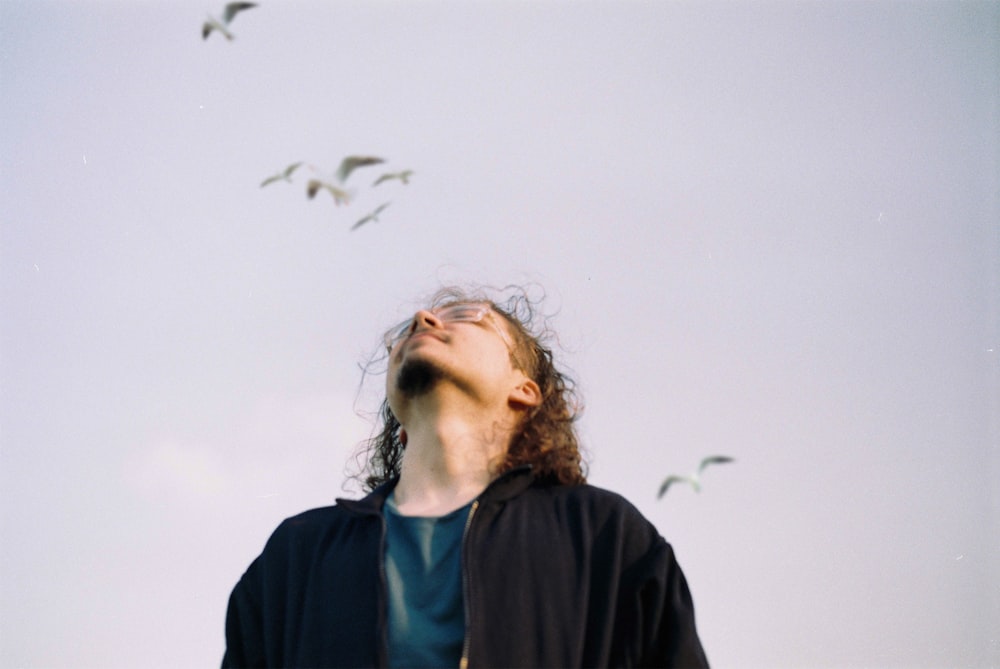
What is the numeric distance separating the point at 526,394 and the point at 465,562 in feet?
4.65

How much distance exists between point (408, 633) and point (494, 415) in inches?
52.0

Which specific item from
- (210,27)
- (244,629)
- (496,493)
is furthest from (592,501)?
(210,27)

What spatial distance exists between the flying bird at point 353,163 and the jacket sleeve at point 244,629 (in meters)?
1.66

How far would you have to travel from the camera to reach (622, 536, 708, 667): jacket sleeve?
4391 mm

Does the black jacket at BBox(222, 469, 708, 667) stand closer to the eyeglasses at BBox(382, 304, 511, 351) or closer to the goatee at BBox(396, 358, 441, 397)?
the goatee at BBox(396, 358, 441, 397)

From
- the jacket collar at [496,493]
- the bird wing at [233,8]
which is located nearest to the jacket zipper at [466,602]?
the jacket collar at [496,493]

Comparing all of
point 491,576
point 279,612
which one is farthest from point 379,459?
point 491,576

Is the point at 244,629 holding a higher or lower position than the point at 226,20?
lower

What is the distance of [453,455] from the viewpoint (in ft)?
16.6

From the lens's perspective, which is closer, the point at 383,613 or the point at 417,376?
the point at 383,613

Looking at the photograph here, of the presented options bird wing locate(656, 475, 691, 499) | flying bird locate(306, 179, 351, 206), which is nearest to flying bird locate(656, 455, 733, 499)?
bird wing locate(656, 475, 691, 499)

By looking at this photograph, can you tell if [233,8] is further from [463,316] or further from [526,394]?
[526,394]

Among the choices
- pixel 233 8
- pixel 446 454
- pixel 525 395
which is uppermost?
pixel 233 8

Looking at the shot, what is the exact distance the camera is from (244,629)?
4871 millimetres
